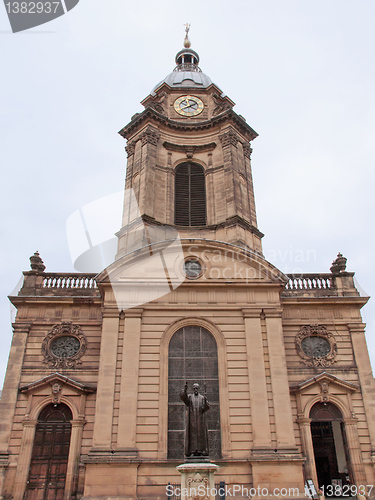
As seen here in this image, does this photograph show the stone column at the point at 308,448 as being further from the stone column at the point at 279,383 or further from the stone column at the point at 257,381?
the stone column at the point at 257,381

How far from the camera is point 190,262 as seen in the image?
20656 mm

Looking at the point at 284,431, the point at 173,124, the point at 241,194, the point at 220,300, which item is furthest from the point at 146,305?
the point at 173,124

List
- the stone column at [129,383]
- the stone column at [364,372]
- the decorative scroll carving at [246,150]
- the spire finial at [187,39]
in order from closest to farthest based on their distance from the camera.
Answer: the stone column at [129,383], the stone column at [364,372], the decorative scroll carving at [246,150], the spire finial at [187,39]

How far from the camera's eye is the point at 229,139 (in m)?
27.6

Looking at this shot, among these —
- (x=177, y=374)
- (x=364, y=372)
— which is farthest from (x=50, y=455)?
(x=364, y=372)

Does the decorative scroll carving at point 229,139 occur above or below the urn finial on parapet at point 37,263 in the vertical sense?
above

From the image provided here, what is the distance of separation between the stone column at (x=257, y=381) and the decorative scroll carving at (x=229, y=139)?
12417mm

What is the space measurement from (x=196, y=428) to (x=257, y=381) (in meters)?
5.73

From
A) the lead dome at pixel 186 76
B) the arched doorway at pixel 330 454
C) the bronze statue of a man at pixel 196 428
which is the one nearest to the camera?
the bronze statue of a man at pixel 196 428

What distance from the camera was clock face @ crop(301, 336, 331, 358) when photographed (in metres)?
20.5

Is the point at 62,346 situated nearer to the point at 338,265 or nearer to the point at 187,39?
the point at 338,265

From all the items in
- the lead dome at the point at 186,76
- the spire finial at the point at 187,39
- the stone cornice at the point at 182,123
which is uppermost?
the spire finial at the point at 187,39

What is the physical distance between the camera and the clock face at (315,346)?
20.5m

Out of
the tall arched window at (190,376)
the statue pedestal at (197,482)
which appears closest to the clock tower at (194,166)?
the tall arched window at (190,376)
